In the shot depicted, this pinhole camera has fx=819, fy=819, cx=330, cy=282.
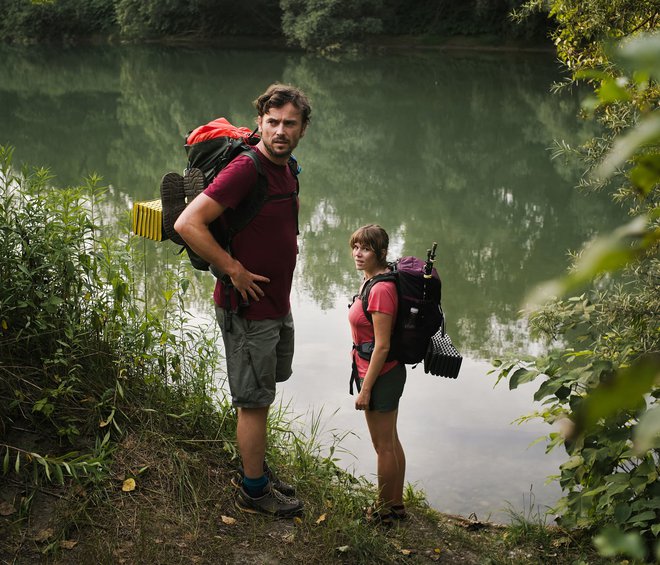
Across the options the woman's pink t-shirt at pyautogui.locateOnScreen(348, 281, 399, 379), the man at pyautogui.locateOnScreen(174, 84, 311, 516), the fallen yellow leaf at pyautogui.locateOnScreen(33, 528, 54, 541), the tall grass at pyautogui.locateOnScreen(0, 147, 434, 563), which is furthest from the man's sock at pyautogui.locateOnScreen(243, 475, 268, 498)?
the fallen yellow leaf at pyautogui.locateOnScreen(33, 528, 54, 541)

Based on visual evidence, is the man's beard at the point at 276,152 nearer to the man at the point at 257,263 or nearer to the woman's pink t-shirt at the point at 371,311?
the man at the point at 257,263

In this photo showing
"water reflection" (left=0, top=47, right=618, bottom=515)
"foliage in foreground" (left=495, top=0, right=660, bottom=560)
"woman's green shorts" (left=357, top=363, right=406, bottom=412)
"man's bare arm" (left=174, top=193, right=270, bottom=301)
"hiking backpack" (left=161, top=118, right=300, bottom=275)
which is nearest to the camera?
"foliage in foreground" (left=495, top=0, right=660, bottom=560)

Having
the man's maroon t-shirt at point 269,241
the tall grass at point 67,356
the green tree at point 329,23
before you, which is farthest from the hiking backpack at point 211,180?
the green tree at point 329,23

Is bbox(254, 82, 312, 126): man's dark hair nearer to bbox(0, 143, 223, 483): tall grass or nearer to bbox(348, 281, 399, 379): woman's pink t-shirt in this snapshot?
bbox(348, 281, 399, 379): woman's pink t-shirt

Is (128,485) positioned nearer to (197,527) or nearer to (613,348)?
(197,527)

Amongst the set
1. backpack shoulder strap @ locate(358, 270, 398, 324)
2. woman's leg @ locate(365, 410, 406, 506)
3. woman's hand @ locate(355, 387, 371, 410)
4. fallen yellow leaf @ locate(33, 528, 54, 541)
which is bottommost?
fallen yellow leaf @ locate(33, 528, 54, 541)

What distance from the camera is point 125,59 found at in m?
30.4

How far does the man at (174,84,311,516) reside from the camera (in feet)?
9.12

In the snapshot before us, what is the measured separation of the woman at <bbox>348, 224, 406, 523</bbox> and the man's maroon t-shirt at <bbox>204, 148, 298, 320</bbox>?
33 cm

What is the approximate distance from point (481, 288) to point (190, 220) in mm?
4896

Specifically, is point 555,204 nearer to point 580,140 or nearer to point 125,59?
point 580,140

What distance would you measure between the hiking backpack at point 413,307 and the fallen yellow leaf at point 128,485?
1.07 m

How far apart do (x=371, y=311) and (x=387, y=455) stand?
0.63 metres

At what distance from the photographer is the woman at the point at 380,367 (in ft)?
10.3
